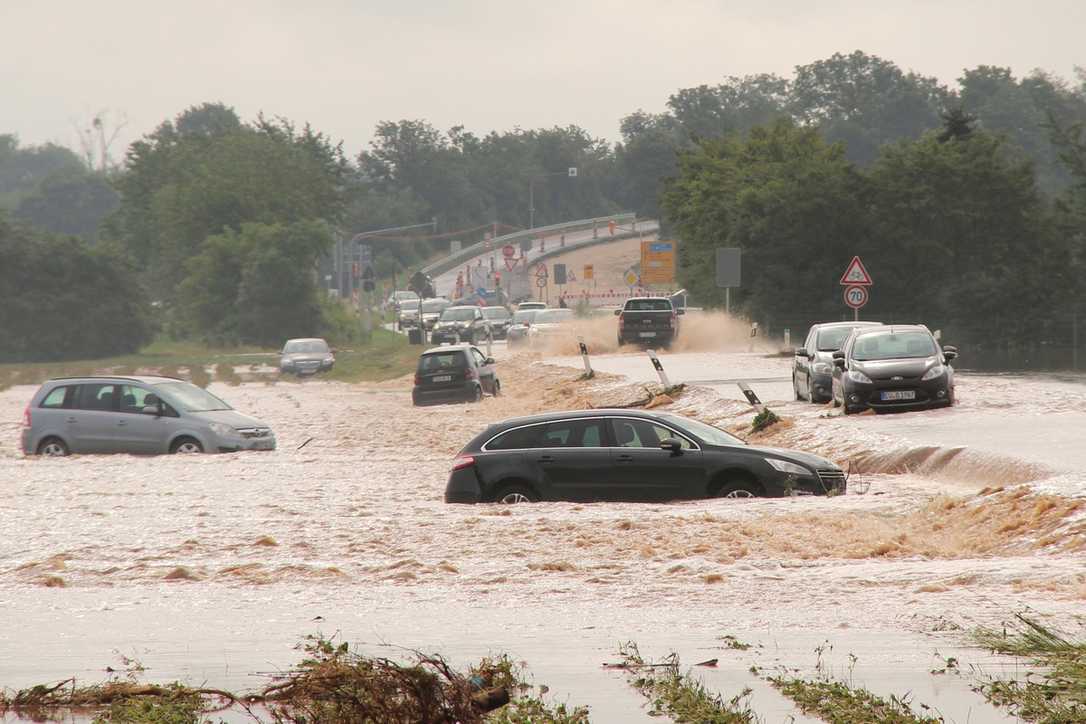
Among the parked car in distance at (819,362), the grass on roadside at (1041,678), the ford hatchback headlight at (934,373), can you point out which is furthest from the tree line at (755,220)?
the grass on roadside at (1041,678)

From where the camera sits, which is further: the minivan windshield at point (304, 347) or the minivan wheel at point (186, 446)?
the minivan windshield at point (304, 347)

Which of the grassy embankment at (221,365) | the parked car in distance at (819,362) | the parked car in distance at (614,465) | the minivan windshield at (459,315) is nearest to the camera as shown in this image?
the parked car in distance at (614,465)

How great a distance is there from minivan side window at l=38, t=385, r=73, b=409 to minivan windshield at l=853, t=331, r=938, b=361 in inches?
520

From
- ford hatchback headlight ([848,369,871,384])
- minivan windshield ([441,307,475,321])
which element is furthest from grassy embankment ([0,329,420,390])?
ford hatchback headlight ([848,369,871,384])

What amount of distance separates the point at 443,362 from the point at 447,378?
46 cm

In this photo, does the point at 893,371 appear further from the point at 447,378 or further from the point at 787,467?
the point at 447,378

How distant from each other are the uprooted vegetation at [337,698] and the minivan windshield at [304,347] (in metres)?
56.0

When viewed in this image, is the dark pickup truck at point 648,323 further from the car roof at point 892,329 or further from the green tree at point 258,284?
the green tree at point 258,284

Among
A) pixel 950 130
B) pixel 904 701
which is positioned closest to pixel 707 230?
pixel 950 130

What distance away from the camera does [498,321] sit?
8675 cm

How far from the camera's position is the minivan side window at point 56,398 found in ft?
91.6

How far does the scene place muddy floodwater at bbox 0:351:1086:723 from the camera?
10.8m

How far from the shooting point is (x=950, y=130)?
6775cm

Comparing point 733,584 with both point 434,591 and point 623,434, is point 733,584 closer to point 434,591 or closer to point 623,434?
point 434,591
